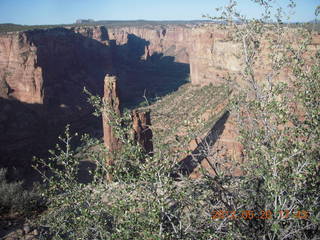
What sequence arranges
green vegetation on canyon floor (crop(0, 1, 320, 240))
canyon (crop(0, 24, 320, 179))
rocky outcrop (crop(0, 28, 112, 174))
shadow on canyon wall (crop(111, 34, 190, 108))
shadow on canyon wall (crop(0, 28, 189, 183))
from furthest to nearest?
shadow on canyon wall (crop(111, 34, 190, 108)) → canyon (crop(0, 24, 320, 179)) → rocky outcrop (crop(0, 28, 112, 174)) → shadow on canyon wall (crop(0, 28, 189, 183)) → green vegetation on canyon floor (crop(0, 1, 320, 240))

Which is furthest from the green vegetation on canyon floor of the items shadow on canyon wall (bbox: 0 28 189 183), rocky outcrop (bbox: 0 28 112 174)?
rocky outcrop (bbox: 0 28 112 174)

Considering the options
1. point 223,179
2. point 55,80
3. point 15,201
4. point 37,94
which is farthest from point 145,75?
point 223,179

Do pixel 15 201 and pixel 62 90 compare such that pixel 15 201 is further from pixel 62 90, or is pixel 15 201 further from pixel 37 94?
pixel 62 90

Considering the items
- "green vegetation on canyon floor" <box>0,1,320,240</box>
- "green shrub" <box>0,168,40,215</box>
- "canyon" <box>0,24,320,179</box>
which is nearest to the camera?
"green vegetation on canyon floor" <box>0,1,320,240</box>

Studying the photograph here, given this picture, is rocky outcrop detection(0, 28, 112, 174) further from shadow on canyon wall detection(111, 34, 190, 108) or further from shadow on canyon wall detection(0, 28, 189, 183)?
shadow on canyon wall detection(111, 34, 190, 108)

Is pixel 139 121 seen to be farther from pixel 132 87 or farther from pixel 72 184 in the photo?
pixel 132 87

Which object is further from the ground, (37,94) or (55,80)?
(55,80)

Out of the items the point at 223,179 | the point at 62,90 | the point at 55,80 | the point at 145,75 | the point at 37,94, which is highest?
the point at 223,179

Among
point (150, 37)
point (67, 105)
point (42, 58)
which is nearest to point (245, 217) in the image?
point (67, 105)
